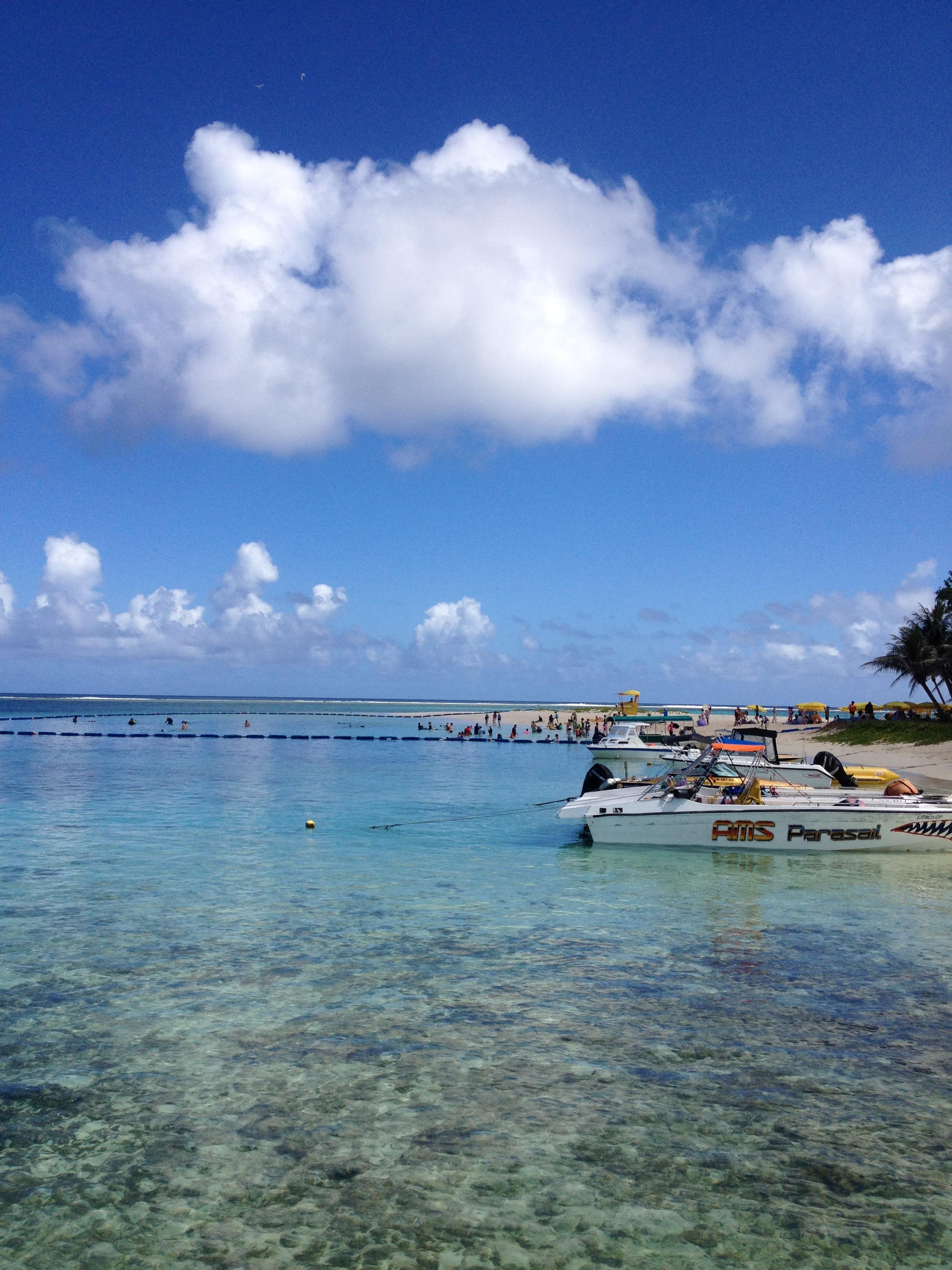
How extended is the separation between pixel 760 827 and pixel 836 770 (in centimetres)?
1052

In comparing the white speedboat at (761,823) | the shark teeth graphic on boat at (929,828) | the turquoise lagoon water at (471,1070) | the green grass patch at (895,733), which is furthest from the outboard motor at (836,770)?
the green grass patch at (895,733)

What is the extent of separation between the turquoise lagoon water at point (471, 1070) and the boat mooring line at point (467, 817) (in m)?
7.80

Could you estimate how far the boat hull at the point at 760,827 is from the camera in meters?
21.5

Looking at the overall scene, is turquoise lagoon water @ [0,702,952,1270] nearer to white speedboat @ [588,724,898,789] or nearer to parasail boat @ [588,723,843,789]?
white speedboat @ [588,724,898,789]

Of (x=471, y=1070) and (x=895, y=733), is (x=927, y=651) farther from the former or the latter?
Answer: (x=471, y=1070)

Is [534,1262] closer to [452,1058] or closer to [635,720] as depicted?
[452,1058]

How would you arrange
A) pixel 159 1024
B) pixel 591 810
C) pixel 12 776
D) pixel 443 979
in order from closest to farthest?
pixel 159 1024 < pixel 443 979 < pixel 591 810 < pixel 12 776

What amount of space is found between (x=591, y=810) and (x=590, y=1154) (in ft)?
49.3

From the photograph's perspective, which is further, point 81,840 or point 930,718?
point 930,718

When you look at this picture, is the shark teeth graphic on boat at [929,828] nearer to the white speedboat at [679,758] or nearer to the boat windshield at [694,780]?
the boat windshield at [694,780]

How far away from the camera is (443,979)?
37.5ft

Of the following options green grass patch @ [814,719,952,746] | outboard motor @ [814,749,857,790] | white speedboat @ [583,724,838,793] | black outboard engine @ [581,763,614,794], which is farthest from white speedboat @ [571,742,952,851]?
green grass patch @ [814,719,952,746]

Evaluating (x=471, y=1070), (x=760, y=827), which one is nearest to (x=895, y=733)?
(x=760, y=827)

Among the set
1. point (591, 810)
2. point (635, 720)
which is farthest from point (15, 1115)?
point (635, 720)
